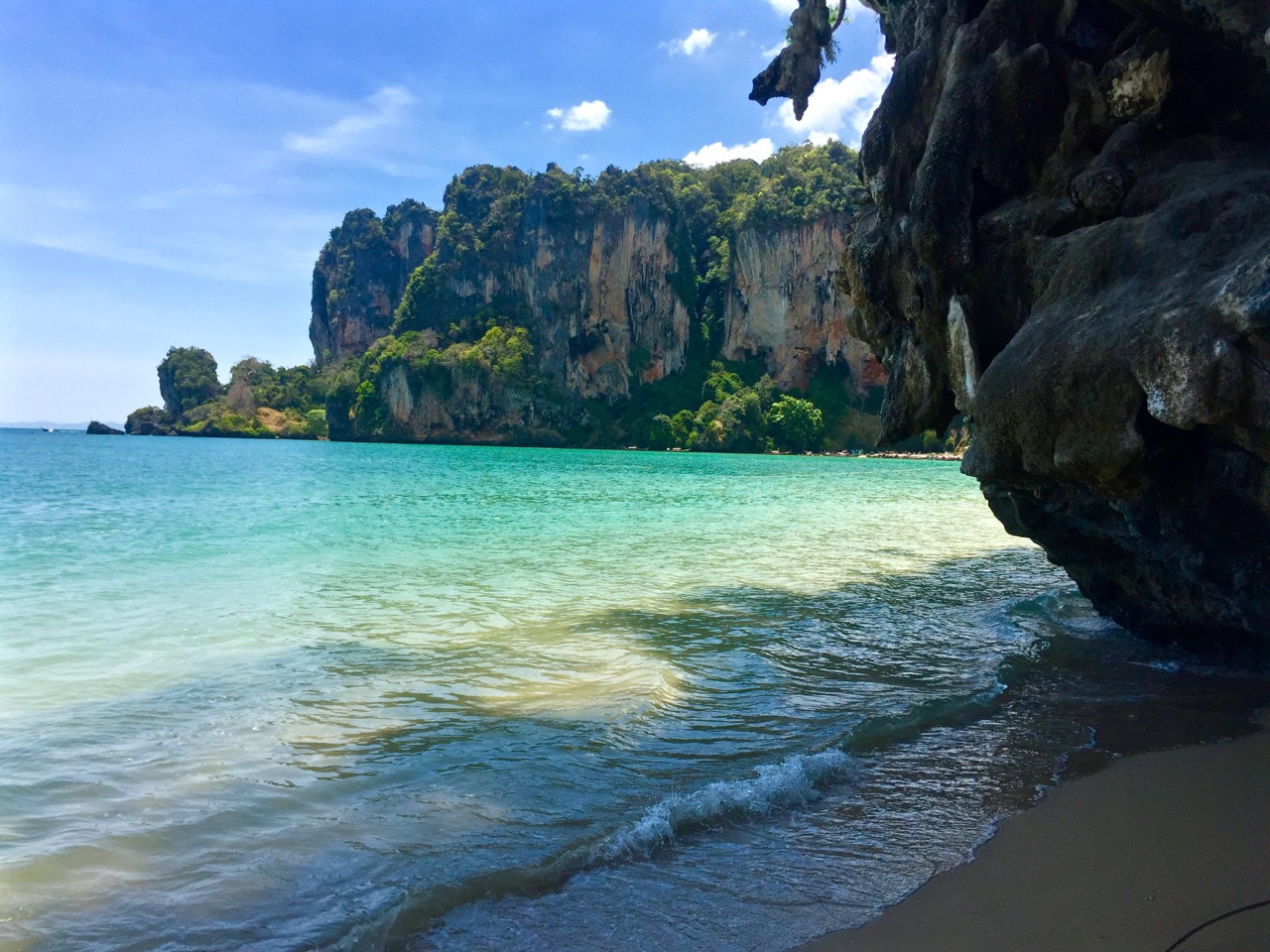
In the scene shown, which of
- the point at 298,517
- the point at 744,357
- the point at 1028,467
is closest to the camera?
the point at 1028,467

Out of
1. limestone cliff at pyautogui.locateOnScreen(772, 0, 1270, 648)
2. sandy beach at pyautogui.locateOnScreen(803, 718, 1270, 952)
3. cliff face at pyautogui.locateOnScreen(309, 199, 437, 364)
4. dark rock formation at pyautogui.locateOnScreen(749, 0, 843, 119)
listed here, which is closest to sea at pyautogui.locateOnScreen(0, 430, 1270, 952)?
sandy beach at pyautogui.locateOnScreen(803, 718, 1270, 952)

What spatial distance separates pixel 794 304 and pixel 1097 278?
9391 cm

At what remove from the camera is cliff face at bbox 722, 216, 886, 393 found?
92.6 metres

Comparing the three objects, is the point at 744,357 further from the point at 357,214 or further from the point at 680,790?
the point at 680,790

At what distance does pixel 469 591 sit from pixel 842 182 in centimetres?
9342

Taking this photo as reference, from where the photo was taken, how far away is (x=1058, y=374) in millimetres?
4941

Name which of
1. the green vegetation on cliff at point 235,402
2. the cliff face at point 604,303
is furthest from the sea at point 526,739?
the green vegetation on cliff at point 235,402

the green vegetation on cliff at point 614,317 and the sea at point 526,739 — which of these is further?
the green vegetation on cliff at point 614,317

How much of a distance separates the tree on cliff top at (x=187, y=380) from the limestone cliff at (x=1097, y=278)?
136m

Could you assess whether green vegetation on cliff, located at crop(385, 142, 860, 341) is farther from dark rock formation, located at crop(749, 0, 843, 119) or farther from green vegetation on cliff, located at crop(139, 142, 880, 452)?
dark rock formation, located at crop(749, 0, 843, 119)

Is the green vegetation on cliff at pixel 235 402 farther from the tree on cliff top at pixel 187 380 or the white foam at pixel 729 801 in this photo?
the white foam at pixel 729 801

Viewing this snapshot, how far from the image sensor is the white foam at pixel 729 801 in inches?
157

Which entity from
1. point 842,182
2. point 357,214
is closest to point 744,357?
point 842,182

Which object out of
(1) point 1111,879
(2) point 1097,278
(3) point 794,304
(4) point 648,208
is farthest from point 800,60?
(4) point 648,208
